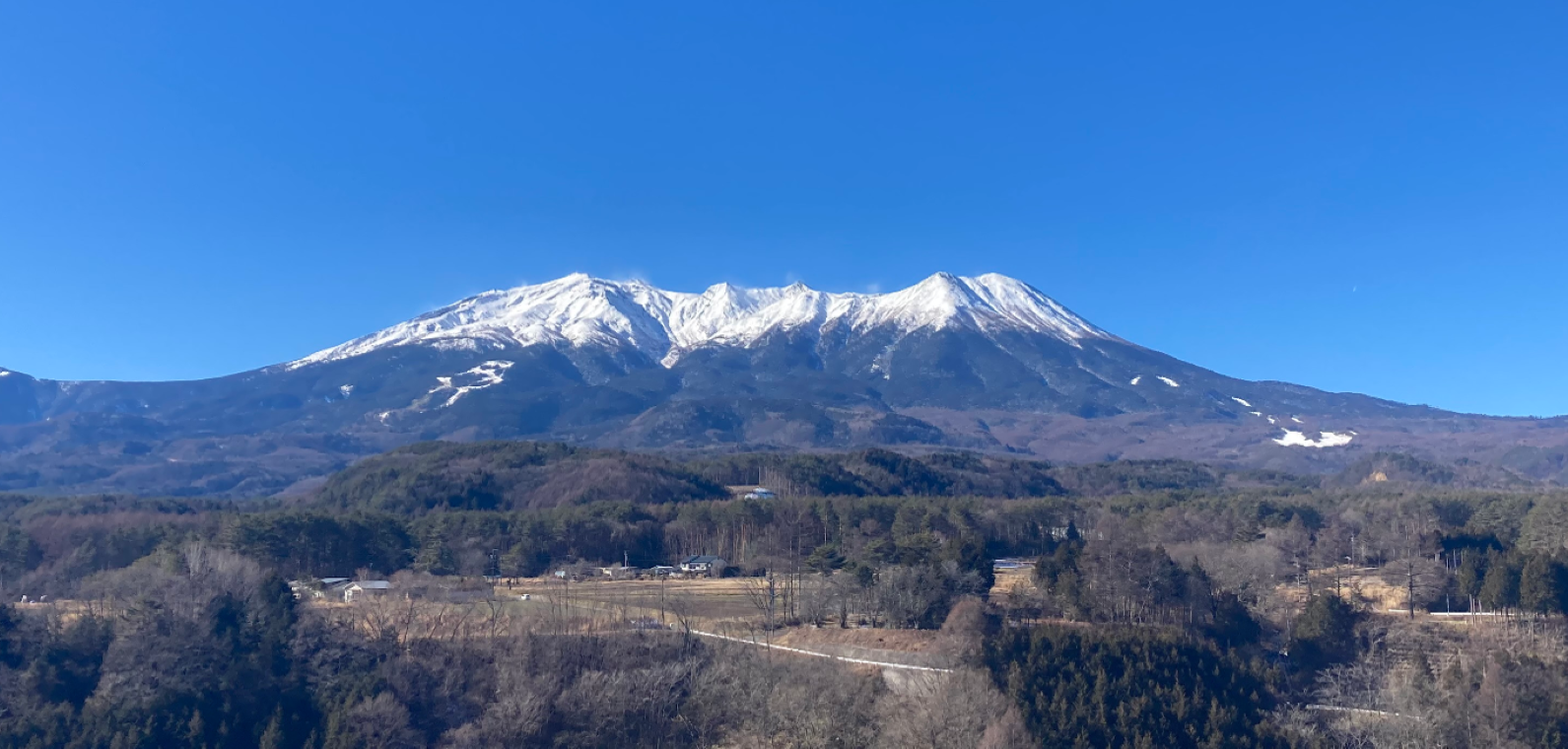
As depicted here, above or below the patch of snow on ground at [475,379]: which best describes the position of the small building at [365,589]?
below

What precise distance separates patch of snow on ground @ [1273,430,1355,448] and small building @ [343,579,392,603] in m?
136

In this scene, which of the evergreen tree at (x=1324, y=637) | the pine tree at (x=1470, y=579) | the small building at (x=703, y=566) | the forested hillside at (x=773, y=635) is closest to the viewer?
the forested hillside at (x=773, y=635)

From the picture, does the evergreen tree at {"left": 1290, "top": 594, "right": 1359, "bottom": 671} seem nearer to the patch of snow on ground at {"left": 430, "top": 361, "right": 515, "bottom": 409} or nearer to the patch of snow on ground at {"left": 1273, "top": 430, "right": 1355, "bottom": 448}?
the patch of snow on ground at {"left": 1273, "top": 430, "right": 1355, "bottom": 448}

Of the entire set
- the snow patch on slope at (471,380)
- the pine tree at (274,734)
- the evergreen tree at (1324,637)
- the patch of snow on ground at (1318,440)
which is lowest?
the pine tree at (274,734)

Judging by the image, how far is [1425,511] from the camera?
64.1m

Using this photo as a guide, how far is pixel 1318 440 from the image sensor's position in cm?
16338

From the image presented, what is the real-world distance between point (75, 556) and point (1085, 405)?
148888mm

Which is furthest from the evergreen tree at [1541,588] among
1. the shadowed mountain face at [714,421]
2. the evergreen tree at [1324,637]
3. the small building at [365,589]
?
the shadowed mountain face at [714,421]

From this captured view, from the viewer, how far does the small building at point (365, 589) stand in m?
42.8

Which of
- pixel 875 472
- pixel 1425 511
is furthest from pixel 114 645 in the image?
pixel 875 472

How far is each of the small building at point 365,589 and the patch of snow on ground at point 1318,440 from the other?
136 m

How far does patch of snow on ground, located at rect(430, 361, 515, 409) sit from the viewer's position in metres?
182

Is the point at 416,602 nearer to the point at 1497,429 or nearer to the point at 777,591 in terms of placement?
the point at 777,591

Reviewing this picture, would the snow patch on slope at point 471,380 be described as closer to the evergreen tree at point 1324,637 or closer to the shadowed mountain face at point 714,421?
the shadowed mountain face at point 714,421
